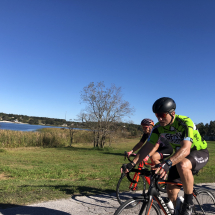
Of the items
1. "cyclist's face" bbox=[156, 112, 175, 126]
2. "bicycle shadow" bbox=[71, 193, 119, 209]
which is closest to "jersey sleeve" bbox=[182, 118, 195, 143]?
"cyclist's face" bbox=[156, 112, 175, 126]

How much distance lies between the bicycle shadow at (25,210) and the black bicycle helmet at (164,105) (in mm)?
2669

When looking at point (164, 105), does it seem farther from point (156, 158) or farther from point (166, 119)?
point (156, 158)

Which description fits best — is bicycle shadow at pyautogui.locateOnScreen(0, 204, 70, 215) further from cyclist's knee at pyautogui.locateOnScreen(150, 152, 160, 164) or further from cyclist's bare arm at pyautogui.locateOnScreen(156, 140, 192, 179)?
cyclist's bare arm at pyautogui.locateOnScreen(156, 140, 192, 179)

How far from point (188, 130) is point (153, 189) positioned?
0.94 m

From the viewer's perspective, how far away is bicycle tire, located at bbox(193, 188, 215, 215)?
3.25m

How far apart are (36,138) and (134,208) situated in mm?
23598

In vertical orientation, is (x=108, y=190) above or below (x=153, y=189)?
below

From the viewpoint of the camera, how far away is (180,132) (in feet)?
10.2

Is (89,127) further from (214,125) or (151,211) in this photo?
(214,125)

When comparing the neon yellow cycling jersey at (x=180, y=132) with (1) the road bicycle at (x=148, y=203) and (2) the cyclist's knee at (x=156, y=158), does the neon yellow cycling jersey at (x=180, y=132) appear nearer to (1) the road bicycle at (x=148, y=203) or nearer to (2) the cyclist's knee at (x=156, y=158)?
(1) the road bicycle at (x=148, y=203)

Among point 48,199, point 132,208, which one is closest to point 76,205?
point 48,199

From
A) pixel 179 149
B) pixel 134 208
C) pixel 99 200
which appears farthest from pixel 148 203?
pixel 99 200

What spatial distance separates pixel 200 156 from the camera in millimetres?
3045

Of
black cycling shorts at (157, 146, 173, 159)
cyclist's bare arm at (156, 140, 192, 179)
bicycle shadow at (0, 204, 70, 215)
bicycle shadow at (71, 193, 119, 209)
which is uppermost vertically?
cyclist's bare arm at (156, 140, 192, 179)
